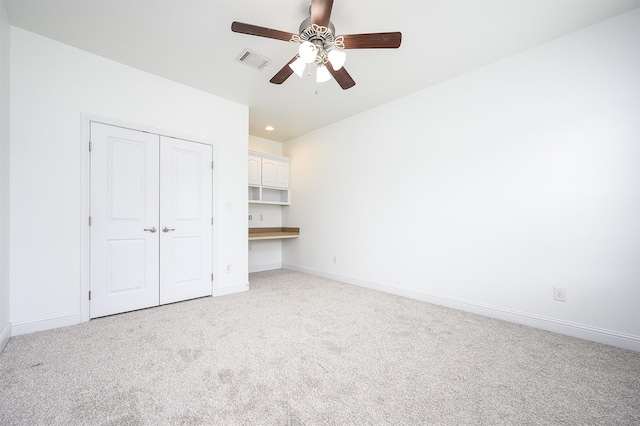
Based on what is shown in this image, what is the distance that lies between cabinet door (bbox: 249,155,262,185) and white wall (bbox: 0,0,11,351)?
2.96 metres

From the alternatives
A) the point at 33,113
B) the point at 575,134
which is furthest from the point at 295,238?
the point at 575,134

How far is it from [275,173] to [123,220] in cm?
284

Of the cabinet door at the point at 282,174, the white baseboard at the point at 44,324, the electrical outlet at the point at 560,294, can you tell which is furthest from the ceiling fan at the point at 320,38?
the cabinet door at the point at 282,174

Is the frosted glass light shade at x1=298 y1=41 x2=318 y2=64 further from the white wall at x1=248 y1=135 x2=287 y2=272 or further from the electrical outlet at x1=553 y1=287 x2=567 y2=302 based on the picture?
the white wall at x1=248 y1=135 x2=287 y2=272

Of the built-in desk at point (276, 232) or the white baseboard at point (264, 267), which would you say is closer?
the built-in desk at point (276, 232)

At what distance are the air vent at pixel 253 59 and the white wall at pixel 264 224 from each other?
8.32 ft

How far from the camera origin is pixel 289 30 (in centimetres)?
237

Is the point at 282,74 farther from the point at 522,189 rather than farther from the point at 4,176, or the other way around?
the point at 522,189

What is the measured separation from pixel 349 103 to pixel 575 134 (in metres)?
2.59

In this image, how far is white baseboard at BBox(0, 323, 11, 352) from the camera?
2.06 meters

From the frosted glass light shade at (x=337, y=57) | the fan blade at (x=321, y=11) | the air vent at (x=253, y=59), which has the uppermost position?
the air vent at (x=253, y=59)

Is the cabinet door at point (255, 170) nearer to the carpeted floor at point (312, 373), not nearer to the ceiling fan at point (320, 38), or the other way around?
the carpeted floor at point (312, 373)

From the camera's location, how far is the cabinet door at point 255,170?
15.9 ft

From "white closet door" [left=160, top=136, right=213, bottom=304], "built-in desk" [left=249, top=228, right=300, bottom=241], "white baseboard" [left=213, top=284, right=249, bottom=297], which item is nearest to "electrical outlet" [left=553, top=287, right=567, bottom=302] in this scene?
"white baseboard" [left=213, top=284, right=249, bottom=297]
